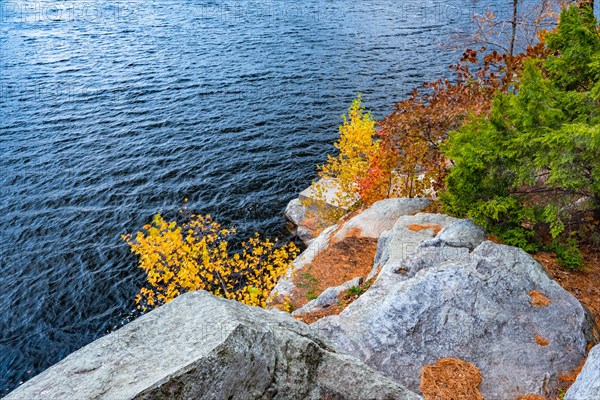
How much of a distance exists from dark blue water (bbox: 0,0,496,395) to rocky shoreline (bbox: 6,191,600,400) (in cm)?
1067

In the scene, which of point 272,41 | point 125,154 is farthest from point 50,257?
point 272,41

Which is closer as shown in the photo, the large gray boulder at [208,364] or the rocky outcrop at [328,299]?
the large gray boulder at [208,364]

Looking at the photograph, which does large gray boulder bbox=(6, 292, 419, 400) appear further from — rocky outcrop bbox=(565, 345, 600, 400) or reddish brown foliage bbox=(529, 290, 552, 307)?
reddish brown foliage bbox=(529, 290, 552, 307)

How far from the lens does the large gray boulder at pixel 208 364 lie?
5.58 m

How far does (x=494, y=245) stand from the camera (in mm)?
11078

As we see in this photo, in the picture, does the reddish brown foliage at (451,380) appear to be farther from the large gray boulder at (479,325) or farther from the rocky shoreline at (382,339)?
the large gray boulder at (479,325)

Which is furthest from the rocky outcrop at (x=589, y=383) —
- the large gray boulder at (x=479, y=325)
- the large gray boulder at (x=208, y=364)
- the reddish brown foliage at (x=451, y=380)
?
the large gray boulder at (x=208, y=364)

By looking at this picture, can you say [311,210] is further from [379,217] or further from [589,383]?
[589,383]

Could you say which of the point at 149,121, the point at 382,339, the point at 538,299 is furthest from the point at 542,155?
the point at 149,121

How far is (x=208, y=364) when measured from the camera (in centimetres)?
561

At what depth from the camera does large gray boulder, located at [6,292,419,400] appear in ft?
18.3

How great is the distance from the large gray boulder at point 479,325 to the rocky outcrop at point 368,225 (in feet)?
22.5

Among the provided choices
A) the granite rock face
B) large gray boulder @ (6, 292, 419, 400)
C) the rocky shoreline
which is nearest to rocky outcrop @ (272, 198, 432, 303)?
the granite rock face

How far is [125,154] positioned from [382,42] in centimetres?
2852
